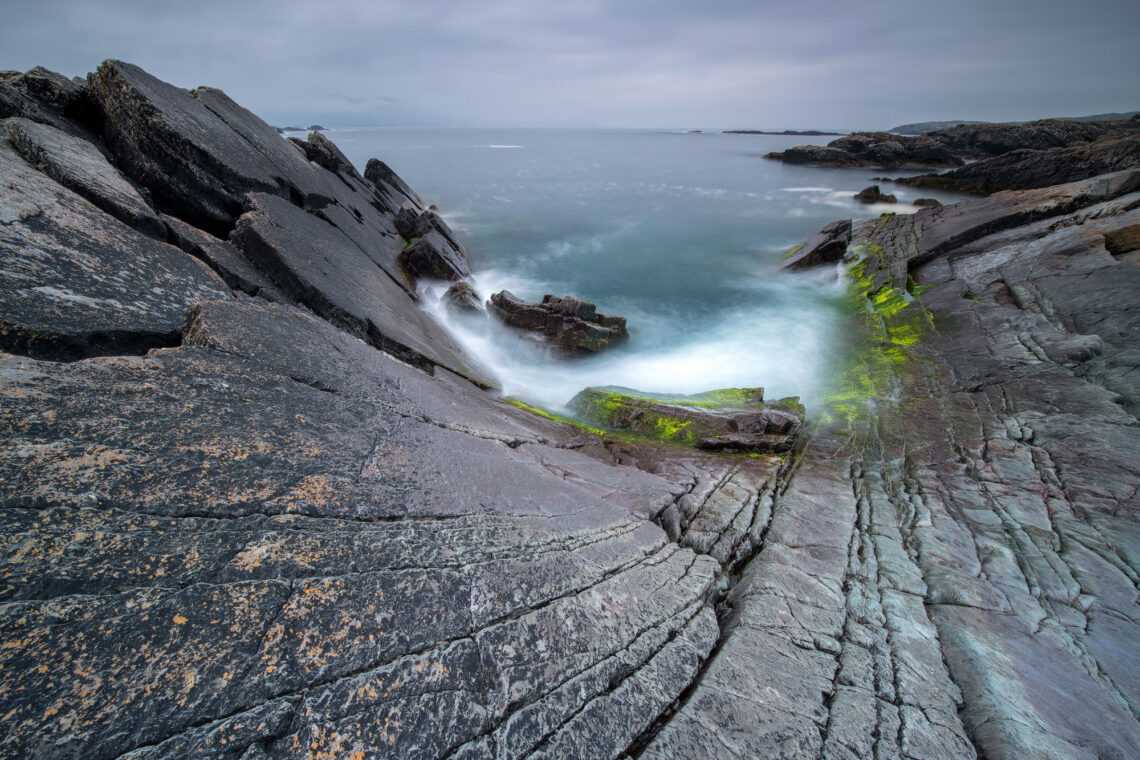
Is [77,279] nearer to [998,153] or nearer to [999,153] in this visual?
[998,153]

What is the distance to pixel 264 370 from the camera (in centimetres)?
492

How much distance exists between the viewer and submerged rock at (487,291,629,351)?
16.2 m

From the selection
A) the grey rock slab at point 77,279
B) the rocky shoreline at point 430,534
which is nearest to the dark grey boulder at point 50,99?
the rocky shoreline at point 430,534

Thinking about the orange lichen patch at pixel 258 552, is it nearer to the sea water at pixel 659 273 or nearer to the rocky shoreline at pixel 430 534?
the rocky shoreline at pixel 430 534

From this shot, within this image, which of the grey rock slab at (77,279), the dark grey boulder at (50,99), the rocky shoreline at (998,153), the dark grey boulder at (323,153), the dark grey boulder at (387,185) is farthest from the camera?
the rocky shoreline at (998,153)

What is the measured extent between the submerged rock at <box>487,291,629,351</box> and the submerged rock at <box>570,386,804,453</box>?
449 cm

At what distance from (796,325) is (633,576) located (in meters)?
→ 16.7

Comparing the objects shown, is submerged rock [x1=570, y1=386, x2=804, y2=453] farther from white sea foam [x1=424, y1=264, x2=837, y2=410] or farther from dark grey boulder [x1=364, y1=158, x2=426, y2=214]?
dark grey boulder [x1=364, y1=158, x2=426, y2=214]

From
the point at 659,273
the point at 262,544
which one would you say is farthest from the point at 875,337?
the point at 262,544

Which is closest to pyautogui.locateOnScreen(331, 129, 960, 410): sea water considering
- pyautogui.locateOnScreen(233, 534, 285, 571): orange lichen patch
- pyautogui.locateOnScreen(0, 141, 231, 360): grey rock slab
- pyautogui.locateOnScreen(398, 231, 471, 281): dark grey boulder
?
pyautogui.locateOnScreen(398, 231, 471, 281): dark grey boulder

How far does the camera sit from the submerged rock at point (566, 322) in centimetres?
1622

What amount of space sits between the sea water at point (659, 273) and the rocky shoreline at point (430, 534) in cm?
542

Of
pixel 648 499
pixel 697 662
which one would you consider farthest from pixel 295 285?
pixel 697 662

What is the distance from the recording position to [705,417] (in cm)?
980
